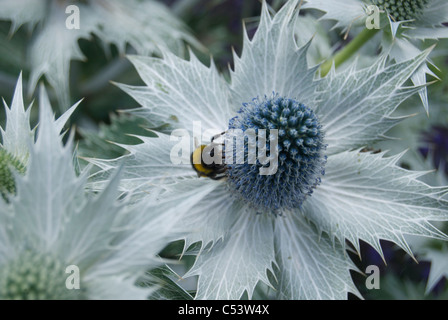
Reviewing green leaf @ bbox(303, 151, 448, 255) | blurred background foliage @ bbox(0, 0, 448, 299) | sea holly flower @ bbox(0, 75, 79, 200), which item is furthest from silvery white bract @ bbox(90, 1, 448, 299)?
blurred background foliage @ bbox(0, 0, 448, 299)

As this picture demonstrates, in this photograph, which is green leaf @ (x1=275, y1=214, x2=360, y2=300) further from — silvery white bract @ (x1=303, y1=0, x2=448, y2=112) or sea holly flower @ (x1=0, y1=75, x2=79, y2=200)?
sea holly flower @ (x1=0, y1=75, x2=79, y2=200)

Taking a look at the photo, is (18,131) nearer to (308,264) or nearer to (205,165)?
(205,165)

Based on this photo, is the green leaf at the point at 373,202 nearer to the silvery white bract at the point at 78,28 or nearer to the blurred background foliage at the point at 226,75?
the blurred background foliage at the point at 226,75

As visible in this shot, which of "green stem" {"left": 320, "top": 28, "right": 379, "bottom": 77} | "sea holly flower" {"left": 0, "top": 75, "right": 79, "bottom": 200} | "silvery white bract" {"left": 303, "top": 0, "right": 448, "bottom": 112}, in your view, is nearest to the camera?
"sea holly flower" {"left": 0, "top": 75, "right": 79, "bottom": 200}

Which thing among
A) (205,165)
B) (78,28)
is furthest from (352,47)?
(78,28)

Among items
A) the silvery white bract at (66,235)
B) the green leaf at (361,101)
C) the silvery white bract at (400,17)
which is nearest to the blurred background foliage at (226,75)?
the silvery white bract at (400,17)

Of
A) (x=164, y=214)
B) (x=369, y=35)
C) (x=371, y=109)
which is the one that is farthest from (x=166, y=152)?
(x=369, y=35)

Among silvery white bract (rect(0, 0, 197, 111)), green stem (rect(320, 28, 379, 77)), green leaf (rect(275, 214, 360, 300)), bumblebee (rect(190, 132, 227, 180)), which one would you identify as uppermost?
silvery white bract (rect(0, 0, 197, 111))
